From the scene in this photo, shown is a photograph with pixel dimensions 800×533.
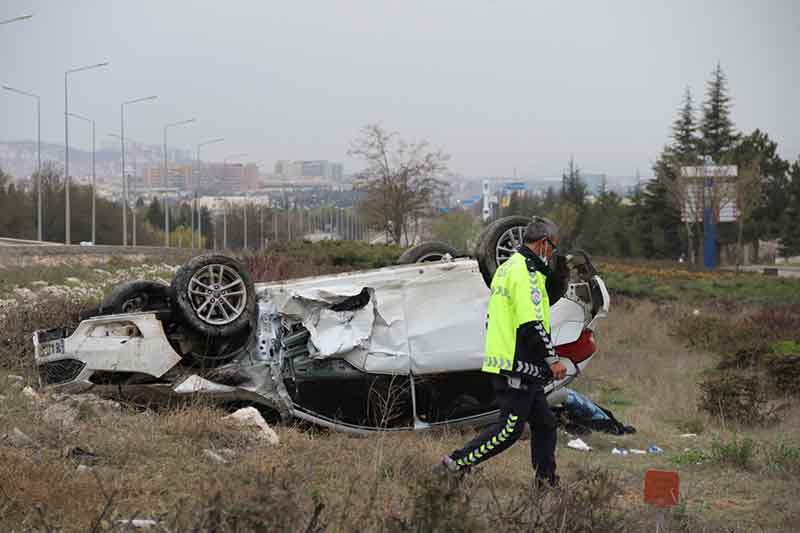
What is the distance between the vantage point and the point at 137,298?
29.4 feet

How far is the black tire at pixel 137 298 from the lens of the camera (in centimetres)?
877

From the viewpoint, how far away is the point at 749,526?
6.03 metres

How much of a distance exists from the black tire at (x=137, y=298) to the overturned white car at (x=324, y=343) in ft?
0.09

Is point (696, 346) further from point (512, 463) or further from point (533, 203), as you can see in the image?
point (533, 203)

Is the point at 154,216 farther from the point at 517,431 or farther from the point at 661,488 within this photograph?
the point at 661,488

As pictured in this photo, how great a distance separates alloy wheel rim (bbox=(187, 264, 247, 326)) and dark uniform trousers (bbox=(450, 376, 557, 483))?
9.54 feet

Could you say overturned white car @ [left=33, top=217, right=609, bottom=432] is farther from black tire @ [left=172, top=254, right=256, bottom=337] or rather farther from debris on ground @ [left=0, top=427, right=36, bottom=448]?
debris on ground @ [left=0, top=427, right=36, bottom=448]

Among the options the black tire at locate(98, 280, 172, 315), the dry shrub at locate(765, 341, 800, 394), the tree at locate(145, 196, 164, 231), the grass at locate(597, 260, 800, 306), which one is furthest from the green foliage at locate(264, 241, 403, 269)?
the tree at locate(145, 196, 164, 231)

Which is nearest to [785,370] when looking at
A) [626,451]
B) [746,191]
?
[626,451]

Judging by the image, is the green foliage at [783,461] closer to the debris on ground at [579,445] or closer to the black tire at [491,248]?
the debris on ground at [579,445]

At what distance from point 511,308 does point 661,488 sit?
140 cm

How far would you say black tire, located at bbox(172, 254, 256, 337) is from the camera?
8375mm

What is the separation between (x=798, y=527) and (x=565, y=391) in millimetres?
3107

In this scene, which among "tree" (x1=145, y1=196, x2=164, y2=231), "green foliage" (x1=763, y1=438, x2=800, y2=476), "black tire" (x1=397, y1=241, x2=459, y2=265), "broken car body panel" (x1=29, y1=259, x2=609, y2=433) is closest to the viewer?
"green foliage" (x1=763, y1=438, x2=800, y2=476)
